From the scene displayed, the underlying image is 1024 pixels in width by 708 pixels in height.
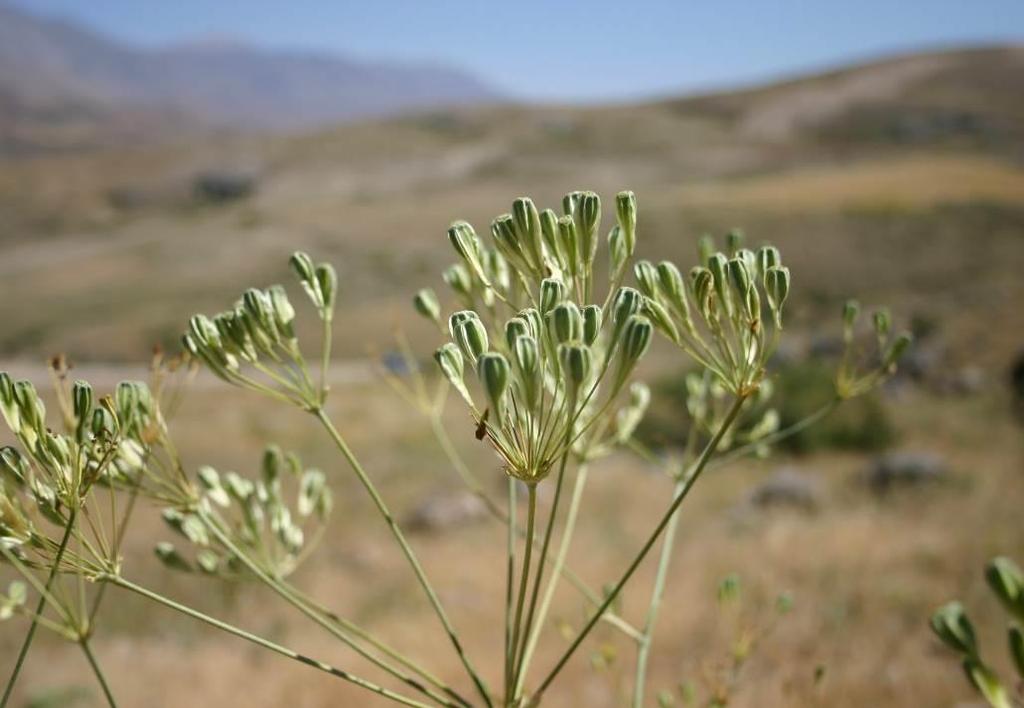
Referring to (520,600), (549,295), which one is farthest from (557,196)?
(520,600)

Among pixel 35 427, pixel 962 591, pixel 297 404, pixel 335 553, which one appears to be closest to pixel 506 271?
pixel 297 404

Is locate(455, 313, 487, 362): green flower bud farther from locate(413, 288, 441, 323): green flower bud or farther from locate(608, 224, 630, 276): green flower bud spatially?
locate(413, 288, 441, 323): green flower bud

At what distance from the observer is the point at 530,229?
1.39 m

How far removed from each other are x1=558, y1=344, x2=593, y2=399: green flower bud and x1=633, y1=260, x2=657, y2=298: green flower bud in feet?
1.11

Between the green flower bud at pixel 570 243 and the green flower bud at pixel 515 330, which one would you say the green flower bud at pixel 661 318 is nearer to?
the green flower bud at pixel 570 243

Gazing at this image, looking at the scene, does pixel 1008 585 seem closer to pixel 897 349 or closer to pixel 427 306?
pixel 897 349

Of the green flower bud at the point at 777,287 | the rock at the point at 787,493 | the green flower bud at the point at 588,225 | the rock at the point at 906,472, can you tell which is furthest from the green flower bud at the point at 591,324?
the rock at the point at 906,472

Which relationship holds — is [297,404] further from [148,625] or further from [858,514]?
[858,514]

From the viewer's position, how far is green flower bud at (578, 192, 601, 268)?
138 centimetres

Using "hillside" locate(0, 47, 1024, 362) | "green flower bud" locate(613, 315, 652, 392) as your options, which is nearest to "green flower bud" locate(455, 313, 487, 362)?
"green flower bud" locate(613, 315, 652, 392)

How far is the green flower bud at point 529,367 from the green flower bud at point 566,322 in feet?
0.15

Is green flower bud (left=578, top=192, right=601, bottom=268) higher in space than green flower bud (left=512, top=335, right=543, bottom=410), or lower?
higher

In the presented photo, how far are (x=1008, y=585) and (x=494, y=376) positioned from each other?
0.72 m

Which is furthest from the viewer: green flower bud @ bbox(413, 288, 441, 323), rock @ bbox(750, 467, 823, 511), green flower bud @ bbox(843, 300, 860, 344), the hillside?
the hillside
